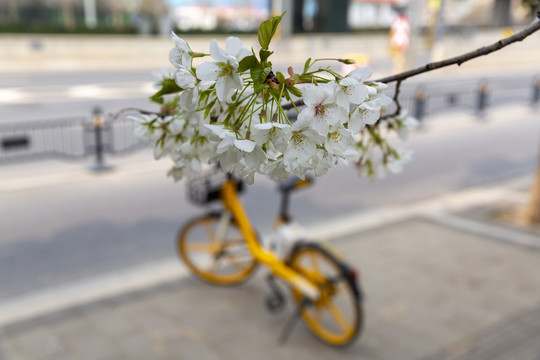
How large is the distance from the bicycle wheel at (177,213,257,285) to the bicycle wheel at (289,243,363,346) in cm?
81

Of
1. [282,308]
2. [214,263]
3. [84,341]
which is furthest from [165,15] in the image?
[84,341]

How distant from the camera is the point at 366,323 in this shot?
201 inches

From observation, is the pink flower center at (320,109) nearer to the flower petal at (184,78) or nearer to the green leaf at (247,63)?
the green leaf at (247,63)

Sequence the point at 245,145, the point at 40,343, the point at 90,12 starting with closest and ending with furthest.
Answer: the point at 245,145
the point at 40,343
the point at 90,12

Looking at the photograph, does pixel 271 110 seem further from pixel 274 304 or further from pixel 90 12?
pixel 90 12

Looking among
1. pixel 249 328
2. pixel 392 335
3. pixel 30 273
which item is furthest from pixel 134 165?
pixel 392 335

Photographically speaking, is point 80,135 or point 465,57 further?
point 80,135

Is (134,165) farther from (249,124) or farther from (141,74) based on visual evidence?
(141,74)

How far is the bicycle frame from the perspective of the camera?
15.6ft

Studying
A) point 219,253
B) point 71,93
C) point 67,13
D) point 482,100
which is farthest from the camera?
point 67,13

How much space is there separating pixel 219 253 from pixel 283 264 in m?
0.99

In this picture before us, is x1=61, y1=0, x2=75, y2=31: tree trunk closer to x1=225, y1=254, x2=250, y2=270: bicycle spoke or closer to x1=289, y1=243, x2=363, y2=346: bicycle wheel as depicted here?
x1=225, y1=254, x2=250, y2=270: bicycle spoke

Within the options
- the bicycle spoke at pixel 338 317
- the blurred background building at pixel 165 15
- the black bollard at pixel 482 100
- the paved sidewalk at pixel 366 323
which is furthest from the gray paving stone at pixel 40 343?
the blurred background building at pixel 165 15

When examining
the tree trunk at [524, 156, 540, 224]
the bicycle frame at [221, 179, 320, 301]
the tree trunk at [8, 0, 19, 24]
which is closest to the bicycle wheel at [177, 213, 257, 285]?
→ the bicycle frame at [221, 179, 320, 301]
